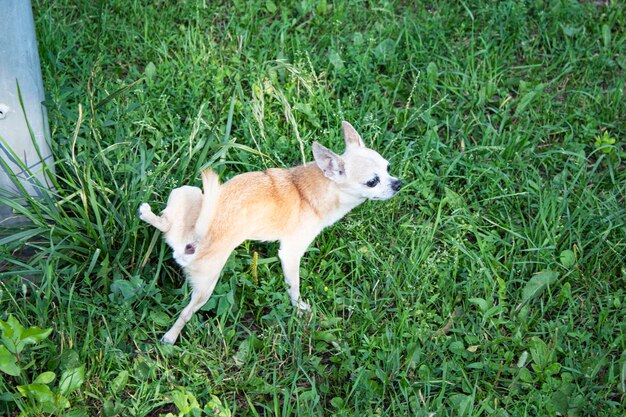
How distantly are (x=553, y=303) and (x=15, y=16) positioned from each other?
3005 mm

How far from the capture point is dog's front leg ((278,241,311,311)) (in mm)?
3705

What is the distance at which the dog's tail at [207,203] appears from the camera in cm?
338

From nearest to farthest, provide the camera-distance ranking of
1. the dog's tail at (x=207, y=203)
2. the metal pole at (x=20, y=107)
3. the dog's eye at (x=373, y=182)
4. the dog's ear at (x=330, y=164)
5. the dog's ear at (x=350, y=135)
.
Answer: the metal pole at (x=20, y=107) → the dog's tail at (x=207, y=203) → the dog's ear at (x=330, y=164) → the dog's eye at (x=373, y=182) → the dog's ear at (x=350, y=135)

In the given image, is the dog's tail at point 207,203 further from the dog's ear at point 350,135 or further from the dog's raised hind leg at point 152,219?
the dog's ear at point 350,135

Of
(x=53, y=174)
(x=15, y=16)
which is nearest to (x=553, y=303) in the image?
(x=53, y=174)

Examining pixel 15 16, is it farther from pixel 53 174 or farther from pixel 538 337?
pixel 538 337

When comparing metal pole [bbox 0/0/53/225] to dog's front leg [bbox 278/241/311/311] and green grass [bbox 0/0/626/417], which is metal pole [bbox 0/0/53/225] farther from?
dog's front leg [bbox 278/241/311/311]

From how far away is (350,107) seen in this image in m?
4.63

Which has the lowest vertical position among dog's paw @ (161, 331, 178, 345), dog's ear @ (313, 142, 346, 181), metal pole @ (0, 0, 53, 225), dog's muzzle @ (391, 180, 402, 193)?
dog's paw @ (161, 331, 178, 345)

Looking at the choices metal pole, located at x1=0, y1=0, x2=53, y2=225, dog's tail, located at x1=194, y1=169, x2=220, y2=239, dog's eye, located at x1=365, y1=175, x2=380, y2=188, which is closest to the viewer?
metal pole, located at x1=0, y1=0, x2=53, y2=225

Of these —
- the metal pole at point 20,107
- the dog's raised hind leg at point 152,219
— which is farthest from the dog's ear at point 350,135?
the metal pole at point 20,107

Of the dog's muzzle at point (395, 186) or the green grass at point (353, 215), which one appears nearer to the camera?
the green grass at point (353, 215)

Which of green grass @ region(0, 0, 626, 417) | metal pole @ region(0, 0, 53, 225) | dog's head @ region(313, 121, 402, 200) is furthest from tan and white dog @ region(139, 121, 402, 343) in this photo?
metal pole @ region(0, 0, 53, 225)

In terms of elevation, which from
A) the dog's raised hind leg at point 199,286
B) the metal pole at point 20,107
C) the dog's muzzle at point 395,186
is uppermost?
the metal pole at point 20,107
